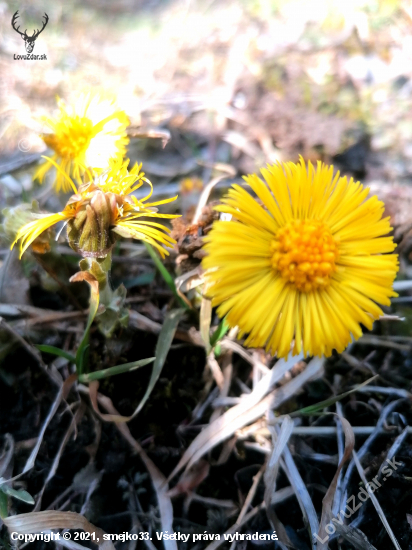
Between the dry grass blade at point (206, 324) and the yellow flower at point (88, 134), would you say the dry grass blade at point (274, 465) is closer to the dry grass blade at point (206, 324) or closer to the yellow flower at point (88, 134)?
the dry grass blade at point (206, 324)

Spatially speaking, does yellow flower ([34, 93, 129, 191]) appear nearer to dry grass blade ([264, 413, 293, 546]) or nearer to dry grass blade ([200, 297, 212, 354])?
dry grass blade ([200, 297, 212, 354])

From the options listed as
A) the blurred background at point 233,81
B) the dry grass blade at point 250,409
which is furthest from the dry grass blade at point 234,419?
the blurred background at point 233,81

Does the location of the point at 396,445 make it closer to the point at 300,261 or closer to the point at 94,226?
the point at 300,261

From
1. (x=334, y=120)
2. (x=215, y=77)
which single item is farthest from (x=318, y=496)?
(x=215, y=77)

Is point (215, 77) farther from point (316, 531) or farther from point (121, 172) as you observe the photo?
point (316, 531)

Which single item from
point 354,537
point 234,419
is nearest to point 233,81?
point 234,419

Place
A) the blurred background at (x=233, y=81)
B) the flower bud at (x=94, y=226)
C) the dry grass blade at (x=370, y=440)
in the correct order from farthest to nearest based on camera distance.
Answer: the blurred background at (x=233, y=81) < the dry grass blade at (x=370, y=440) < the flower bud at (x=94, y=226)
